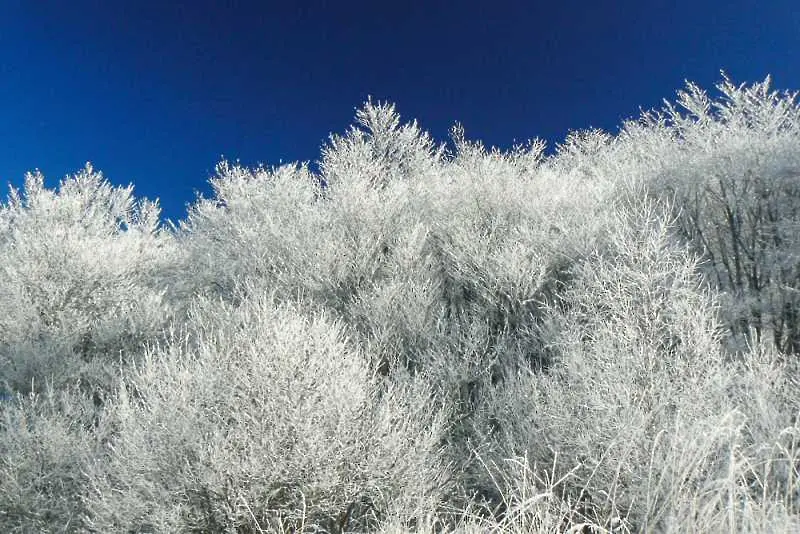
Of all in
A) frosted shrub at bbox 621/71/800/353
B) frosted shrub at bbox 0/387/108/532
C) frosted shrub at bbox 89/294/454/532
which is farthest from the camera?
frosted shrub at bbox 621/71/800/353

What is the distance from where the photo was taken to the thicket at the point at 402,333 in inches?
476

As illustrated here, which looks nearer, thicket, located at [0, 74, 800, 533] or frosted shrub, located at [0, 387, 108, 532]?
thicket, located at [0, 74, 800, 533]

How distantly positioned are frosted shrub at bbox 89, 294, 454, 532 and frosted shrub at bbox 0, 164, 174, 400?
27.0 ft

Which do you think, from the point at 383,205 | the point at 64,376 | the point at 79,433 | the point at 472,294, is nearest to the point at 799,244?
the point at 472,294

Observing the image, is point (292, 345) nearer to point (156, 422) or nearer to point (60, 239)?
point (156, 422)

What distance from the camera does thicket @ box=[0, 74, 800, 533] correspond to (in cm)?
1209

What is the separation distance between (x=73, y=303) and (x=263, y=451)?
60.1ft

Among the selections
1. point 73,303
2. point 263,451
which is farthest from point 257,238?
point 263,451

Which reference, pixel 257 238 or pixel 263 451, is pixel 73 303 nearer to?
pixel 257 238

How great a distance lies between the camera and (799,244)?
65.3 feet

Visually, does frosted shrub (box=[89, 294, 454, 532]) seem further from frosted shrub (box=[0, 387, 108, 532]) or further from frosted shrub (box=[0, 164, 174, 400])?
frosted shrub (box=[0, 164, 174, 400])

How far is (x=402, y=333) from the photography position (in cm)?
2066

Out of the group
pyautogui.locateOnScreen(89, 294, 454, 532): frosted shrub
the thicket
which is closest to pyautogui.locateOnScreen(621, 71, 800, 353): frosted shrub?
the thicket

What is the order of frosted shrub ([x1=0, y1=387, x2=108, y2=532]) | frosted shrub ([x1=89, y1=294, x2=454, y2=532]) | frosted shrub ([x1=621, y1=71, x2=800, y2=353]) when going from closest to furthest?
frosted shrub ([x1=89, y1=294, x2=454, y2=532]) → frosted shrub ([x1=0, y1=387, x2=108, y2=532]) → frosted shrub ([x1=621, y1=71, x2=800, y2=353])
